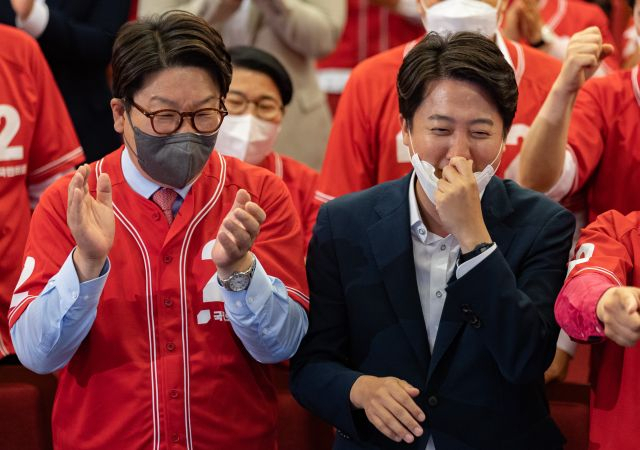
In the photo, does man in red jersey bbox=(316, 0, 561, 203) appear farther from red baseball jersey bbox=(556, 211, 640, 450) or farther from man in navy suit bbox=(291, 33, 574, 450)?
red baseball jersey bbox=(556, 211, 640, 450)

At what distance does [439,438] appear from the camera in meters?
2.74

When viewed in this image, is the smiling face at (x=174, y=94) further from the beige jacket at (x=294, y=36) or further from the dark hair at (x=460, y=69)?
the beige jacket at (x=294, y=36)

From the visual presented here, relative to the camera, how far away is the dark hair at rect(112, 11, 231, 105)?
9.04ft

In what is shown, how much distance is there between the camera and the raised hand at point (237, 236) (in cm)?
256

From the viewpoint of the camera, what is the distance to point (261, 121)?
3939 millimetres

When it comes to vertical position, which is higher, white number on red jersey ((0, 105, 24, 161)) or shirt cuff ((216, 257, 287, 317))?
white number on red jersey ((0, 105, 24, 161))

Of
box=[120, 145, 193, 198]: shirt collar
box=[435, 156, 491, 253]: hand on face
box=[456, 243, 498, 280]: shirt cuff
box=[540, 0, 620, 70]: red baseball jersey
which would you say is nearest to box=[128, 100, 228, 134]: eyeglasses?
box=[120, 145, 193, 198]: shirt collar

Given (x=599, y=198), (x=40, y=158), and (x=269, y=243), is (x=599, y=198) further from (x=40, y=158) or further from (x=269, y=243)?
(x=40, y=158)

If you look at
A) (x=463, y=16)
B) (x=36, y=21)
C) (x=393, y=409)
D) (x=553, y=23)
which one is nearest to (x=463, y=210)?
(x=393, y=409)

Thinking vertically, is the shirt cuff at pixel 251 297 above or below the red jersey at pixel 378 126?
below

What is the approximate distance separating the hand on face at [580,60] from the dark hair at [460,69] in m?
0.43

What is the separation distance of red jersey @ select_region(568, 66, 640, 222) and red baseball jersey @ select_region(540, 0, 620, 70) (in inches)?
56.1

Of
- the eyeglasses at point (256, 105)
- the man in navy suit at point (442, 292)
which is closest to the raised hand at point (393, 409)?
the man in navy suit at point (442, 292)

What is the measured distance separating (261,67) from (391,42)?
1466mm
